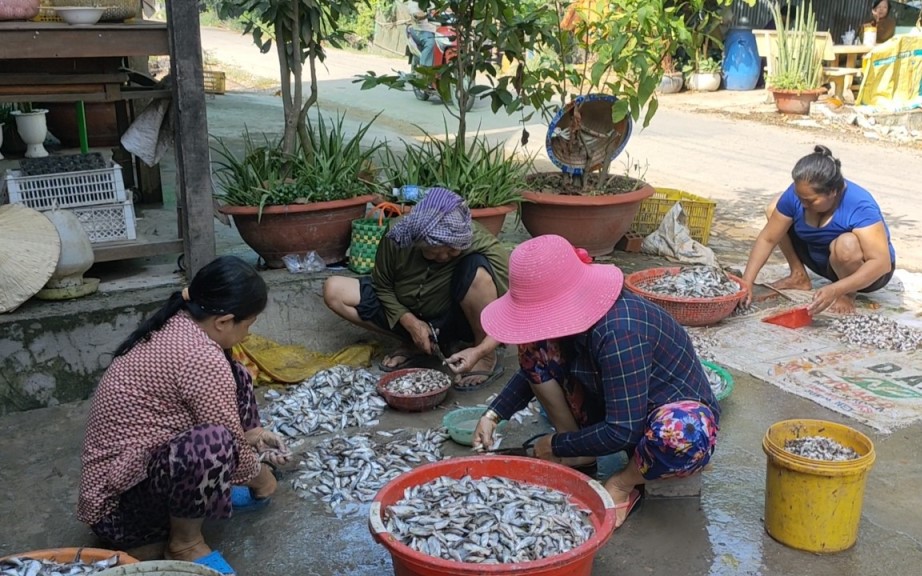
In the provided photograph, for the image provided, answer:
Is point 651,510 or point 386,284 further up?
point 386,284

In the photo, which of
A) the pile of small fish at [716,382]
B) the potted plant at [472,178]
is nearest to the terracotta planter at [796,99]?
the potted plant at [472,178]

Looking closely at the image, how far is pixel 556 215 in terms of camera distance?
18.2 ft

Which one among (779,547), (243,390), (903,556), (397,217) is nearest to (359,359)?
(397,217)

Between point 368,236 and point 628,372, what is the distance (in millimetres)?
2310

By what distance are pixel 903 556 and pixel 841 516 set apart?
28 centimetres

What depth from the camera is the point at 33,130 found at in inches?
230

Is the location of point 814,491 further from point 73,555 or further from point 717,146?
point 717,146

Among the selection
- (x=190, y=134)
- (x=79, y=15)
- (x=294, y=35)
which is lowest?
(x=190, y=134)

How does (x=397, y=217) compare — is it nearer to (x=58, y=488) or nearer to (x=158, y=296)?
(x=158, y=296)

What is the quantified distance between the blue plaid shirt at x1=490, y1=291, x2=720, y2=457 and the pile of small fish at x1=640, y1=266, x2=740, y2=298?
2.00 meters

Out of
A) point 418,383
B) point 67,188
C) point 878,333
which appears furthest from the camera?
point 878,333

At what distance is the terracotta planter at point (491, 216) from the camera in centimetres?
493

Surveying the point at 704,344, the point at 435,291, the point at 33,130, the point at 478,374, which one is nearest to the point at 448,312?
the point at 435,291

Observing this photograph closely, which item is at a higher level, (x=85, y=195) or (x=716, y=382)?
(x=85, y=195)
